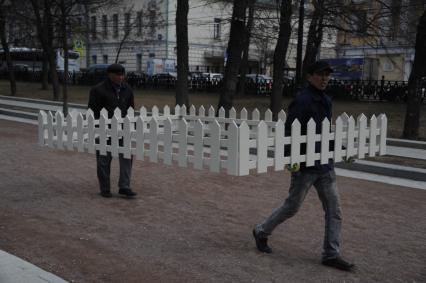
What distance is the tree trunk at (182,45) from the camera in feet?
53.5

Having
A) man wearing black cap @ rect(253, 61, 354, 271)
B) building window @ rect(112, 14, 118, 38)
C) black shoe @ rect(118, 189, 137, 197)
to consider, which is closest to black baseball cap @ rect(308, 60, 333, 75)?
man wearing black cap @ rect(253, 61, 354, 271)

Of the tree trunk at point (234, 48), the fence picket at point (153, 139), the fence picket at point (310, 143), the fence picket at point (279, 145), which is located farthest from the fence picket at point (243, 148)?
the tree trunk at point (234, 48)

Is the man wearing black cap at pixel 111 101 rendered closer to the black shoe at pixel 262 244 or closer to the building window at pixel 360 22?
the black shoe at pixel 262 244

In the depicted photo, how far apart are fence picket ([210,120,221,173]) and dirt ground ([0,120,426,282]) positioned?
3.00 feet

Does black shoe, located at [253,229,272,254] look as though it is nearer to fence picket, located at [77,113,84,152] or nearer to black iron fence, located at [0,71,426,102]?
fence picket, located at [77,113,84,152]

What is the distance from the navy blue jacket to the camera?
4633mm

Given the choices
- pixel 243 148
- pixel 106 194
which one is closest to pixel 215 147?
pixel 243 148

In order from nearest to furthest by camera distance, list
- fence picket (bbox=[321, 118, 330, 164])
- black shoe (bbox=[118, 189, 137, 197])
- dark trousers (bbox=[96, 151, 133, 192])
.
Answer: fence picket (bbox=[321, 118, 330, 164]) < dark trousers (bbox=[96, 151, 133, 192]) < black shoe (bbox=[118, 189, 137, 197])

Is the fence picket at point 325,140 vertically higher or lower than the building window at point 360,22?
lower

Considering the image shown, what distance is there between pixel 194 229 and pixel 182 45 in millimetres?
11146

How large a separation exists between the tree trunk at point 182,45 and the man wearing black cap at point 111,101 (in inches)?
366

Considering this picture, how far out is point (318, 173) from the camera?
186 inches

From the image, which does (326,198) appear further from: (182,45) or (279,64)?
(279,64)

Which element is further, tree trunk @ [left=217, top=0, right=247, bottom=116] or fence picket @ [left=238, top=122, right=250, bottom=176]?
tree trunk @ [left=217, top=0, right=247, bottom=116]
